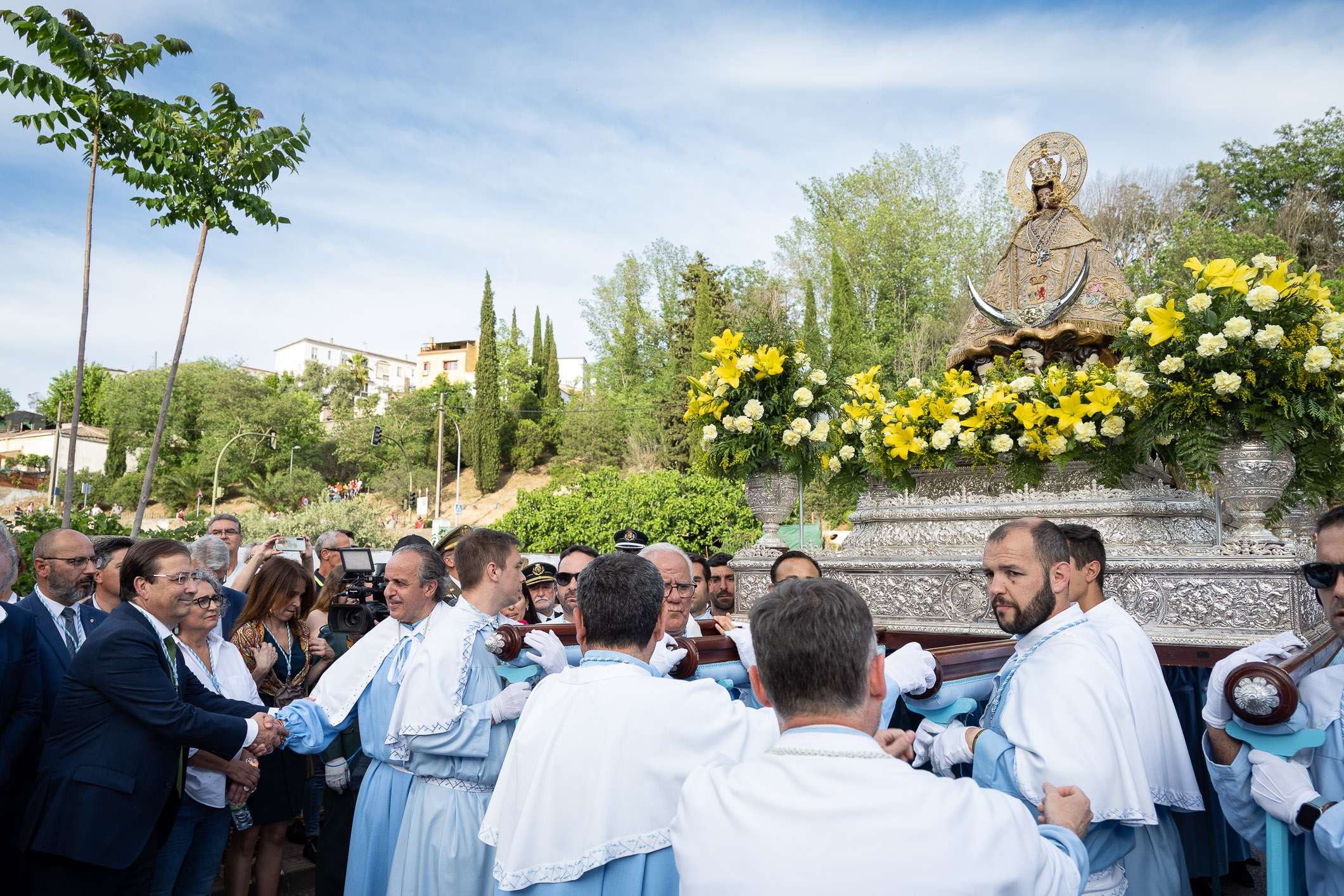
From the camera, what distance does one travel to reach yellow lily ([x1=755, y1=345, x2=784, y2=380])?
5977 mm

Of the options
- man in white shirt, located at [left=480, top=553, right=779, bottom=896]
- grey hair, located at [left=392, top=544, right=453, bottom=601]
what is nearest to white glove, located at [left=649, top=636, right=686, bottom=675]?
man in white shirt, located at [left=480, top=553, right=779, bottom=896]

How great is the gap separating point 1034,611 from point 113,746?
341 cm

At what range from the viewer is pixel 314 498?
A: 55156 mm

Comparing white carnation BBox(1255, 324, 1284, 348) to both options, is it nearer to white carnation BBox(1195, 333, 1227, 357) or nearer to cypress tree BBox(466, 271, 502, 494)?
white carnation BBox(1195, 333, 1227, 357)

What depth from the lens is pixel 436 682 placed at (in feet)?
11.4

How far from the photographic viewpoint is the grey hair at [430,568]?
4.12 meters

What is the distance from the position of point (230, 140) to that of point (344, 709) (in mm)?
10539

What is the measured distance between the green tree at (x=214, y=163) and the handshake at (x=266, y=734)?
30.2 feet

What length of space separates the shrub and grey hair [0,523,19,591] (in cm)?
1670

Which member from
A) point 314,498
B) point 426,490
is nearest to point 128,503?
point 314,498

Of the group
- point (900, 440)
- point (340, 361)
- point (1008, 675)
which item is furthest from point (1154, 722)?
point (340, 361)

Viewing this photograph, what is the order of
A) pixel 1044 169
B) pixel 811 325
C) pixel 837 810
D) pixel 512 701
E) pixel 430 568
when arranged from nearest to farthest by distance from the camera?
pixel 837 810
pixel 512 701
pixel 430 568
pixel 1044 169
pixel 811 325

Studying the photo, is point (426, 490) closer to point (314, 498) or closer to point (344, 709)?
point (314, 498)

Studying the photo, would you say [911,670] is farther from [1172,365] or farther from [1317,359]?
[1317,359]
